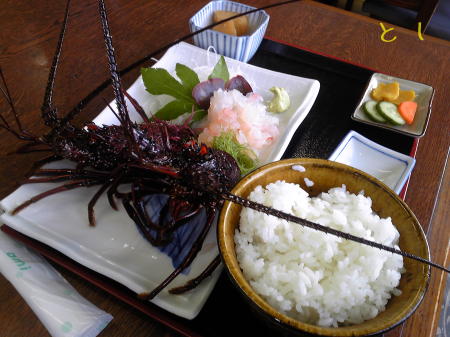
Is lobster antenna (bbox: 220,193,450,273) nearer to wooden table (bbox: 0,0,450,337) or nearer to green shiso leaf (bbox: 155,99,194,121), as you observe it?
wooden table (bbox: 0,0,450,337)

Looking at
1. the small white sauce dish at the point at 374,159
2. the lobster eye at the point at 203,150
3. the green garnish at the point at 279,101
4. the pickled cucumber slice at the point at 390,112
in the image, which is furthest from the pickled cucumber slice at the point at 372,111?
the lobster eye at the point at 203,150

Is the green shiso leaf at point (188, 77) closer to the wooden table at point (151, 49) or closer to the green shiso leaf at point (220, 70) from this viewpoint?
the green shiso leaf at point (220, 70)

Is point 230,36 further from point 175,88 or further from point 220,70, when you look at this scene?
point 175,88

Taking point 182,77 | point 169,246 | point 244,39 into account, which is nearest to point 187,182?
point 169,246

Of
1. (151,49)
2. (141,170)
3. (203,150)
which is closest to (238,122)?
(203,150)

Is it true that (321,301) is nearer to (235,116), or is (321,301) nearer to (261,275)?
(261,275)

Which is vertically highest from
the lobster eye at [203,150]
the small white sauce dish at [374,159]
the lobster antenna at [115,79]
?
the lobster antenna at [115,79]
